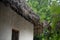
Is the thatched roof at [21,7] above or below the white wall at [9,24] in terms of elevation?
above

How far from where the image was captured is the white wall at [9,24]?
622 centimetres

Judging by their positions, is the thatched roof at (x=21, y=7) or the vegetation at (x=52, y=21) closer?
the thatched roof at (x=21, y=7)

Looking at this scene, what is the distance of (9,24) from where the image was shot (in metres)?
6.64

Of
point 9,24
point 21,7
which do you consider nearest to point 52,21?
point 9,24

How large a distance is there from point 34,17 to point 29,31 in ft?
4.55

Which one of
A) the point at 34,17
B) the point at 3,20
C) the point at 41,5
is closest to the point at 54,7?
the point at 34,17

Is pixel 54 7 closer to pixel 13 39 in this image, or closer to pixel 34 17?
pixel 34 17

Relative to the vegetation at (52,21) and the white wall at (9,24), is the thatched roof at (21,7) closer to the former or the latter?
the white wall at (9,24)

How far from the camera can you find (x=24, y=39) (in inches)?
315

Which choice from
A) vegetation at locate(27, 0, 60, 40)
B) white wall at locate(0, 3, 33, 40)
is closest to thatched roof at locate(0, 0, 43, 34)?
white wall at locate(0, 3, 33, 40)

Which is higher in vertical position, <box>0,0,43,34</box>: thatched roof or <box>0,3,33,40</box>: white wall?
<box>0,0,43,34</box>: thatched roof

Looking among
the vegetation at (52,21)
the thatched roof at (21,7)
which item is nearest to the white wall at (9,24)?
the thatched roof at (21,7)

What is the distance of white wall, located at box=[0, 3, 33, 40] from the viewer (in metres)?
6.22

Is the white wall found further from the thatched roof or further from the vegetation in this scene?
the vegetation
